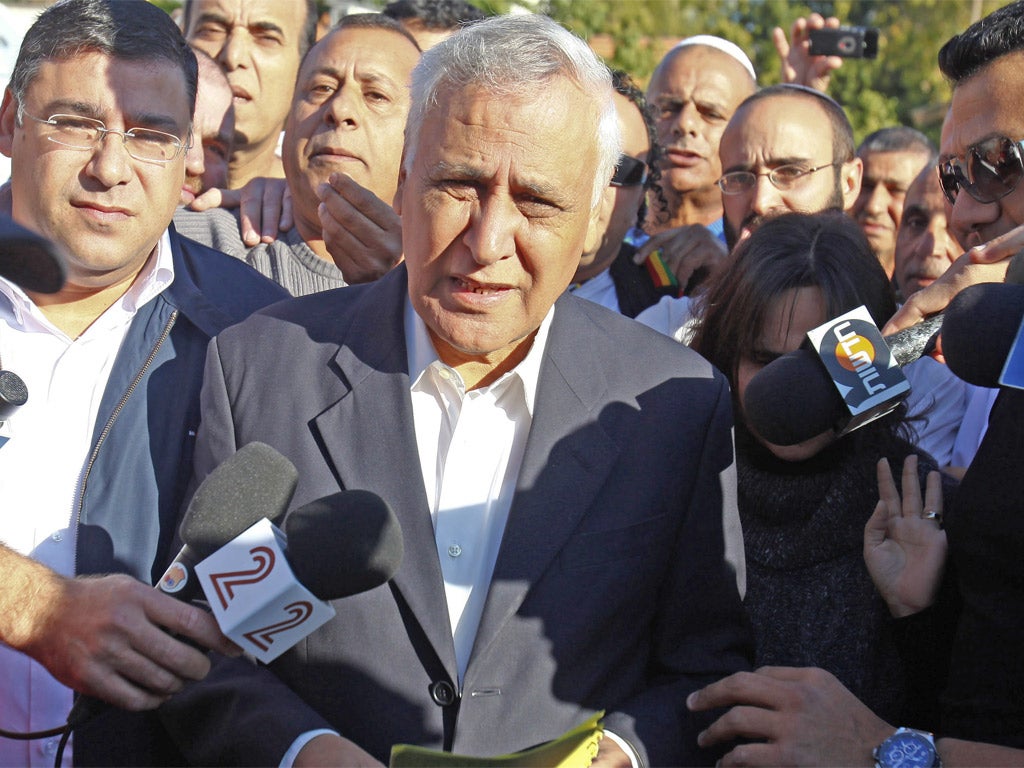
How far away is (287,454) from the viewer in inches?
102

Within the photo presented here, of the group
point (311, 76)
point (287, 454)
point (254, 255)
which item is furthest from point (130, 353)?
point (311, 76)

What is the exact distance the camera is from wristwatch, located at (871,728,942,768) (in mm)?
2393

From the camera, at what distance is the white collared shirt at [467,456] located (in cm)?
259

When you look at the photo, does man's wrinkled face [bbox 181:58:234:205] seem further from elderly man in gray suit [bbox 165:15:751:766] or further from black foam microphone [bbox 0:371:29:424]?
black foam microphone [bbox 0:371:29:424]

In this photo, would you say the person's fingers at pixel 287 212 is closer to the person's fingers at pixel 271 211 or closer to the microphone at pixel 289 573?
the person's fingers at pixel 271 211

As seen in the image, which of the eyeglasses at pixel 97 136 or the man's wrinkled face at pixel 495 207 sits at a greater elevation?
the eyeglasses at pixel 97 136

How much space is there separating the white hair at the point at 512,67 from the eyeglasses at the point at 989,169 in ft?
3.03

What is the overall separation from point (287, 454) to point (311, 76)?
6.97 ft

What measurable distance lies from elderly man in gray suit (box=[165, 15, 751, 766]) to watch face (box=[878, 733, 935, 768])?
380 mm

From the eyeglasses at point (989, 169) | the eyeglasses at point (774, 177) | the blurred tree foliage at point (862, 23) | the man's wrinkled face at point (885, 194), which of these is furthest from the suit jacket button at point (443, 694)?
the blurred tree foliage at point (862, 23)

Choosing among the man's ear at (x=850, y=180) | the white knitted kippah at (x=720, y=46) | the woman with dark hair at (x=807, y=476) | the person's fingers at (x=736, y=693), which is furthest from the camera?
the white knitted kippah at (x=720, y=46)

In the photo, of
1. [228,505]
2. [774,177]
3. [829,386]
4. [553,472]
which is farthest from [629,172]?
[228,505]

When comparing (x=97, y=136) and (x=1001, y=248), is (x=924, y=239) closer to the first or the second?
(x=1001, y=248)

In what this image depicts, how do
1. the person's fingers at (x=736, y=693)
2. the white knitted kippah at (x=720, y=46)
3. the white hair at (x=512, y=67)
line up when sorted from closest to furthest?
1. the person's fingers at (x=736, y=693)
2. the white hair at (x=512, y=67)
3. the white knitted kippah at (x=720, y=46)
